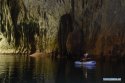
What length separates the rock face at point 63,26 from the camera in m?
77.8

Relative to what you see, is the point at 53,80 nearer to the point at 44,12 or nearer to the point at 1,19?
the point at 44,12

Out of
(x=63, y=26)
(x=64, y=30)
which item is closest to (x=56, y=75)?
(x=64, y=30)

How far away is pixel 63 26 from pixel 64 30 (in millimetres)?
781

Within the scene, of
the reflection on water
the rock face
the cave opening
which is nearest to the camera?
the reflection on water

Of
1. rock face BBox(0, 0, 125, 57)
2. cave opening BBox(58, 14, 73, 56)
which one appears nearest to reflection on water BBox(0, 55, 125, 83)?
rock face BBox(0, 0, 125, 57)

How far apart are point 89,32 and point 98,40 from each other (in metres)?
1.94

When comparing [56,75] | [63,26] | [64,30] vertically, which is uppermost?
[63,26]

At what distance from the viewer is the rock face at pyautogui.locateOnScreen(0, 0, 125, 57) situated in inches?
3061

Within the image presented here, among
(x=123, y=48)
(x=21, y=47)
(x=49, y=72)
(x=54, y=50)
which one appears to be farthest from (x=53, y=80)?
(x=21, y=47)

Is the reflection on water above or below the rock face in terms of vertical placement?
below

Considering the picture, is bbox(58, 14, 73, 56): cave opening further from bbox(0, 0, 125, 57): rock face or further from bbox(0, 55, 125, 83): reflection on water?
bbox(0, 55, 125, 83): reflection on water

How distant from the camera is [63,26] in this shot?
84.1m

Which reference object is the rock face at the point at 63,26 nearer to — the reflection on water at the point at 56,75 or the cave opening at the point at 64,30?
the cave opening at the point at 64,30

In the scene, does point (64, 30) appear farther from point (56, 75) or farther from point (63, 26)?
point (56, 75)
